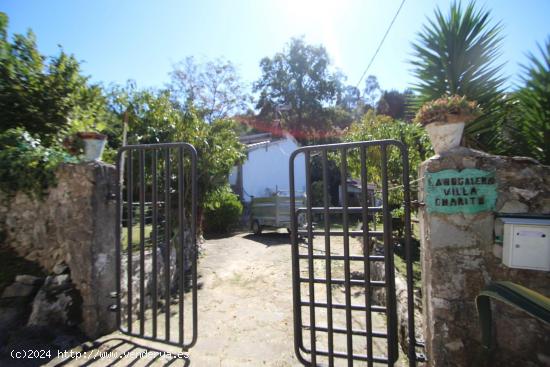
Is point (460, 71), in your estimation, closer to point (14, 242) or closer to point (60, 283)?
point (60, 283)

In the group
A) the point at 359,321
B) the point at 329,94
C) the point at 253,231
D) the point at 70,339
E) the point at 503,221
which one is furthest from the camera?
the point at 329,94

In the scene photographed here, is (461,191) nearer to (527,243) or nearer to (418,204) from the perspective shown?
(418,204)

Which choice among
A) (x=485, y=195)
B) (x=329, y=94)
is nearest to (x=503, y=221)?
(x=485, y=195)

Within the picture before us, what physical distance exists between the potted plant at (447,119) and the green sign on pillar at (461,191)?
9.6 inches

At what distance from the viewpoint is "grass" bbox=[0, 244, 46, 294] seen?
3.57m

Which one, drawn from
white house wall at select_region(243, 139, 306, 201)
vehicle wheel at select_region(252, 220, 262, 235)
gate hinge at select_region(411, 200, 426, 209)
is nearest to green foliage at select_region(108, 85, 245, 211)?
vehicle wheel at select_region(252, 220, 262, 235)

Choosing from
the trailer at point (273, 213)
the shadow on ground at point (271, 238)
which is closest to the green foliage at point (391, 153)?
the shadow on ground at point (271, 238)

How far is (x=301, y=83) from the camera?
29.5 m

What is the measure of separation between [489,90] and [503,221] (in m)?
2.18

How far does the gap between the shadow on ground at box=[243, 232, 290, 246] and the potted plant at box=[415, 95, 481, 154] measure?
824 centimetres

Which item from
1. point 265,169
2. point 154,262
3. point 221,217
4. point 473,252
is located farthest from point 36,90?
point 265,169

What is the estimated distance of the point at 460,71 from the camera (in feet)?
12.7

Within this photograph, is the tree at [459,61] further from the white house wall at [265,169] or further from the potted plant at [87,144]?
the white house wall at [265,169]

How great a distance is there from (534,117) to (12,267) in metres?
5.98
